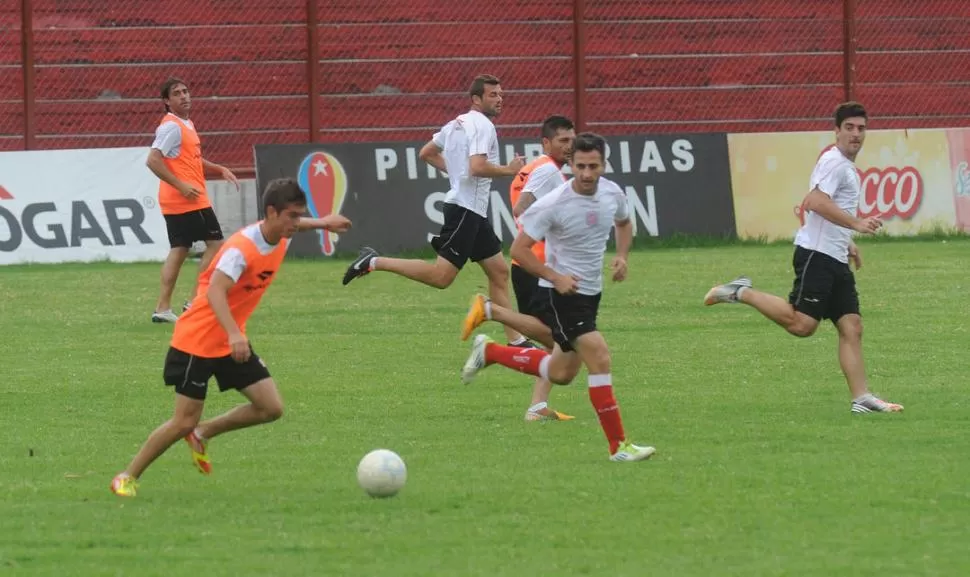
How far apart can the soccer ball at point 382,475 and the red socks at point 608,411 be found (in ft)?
4.58

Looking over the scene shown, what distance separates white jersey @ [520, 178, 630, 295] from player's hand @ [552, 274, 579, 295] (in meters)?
0.18

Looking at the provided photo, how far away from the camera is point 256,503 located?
794 cm

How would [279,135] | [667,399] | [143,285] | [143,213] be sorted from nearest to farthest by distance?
[667,399], [143,285], [143,213], [279,135]

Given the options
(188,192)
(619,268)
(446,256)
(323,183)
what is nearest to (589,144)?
(619,268)

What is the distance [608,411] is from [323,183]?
1344 centimetres

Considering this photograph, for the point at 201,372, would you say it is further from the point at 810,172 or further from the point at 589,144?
the point at 810,172

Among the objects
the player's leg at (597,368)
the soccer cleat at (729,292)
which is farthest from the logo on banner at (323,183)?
the player's leg at (597,368)

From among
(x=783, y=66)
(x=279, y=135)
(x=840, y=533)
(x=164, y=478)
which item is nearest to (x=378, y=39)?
(x=279, y=135)

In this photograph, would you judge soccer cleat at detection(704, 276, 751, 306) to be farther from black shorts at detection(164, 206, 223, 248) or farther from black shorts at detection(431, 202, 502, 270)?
black shorts at detection(164, 206, 223, 248)

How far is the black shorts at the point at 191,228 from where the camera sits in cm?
1566

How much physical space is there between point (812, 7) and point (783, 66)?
1067 mm

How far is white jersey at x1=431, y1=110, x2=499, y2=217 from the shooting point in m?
13.5

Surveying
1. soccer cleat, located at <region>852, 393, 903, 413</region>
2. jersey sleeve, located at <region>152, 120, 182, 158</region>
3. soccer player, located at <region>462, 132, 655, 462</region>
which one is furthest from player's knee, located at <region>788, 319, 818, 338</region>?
jersey sleeve, located at <region>152, 120, 182, 158</region>

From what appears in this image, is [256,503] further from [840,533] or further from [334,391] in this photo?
[334,391]
